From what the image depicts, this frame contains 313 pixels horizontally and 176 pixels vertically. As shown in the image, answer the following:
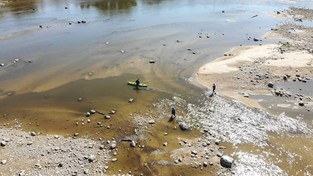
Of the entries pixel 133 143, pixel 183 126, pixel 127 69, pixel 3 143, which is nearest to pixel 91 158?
pixel 133 143

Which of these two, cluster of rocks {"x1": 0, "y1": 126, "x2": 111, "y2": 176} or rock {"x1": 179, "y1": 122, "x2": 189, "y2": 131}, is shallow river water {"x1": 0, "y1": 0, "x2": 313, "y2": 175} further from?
cluster of rocks {"x1": 0, "y1": 126, "x2": 111, "y2": 176}

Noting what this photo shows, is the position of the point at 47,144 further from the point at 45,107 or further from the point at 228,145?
the point at 228,145

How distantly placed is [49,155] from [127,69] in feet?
55.8

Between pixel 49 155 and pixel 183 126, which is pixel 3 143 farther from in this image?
pixel 183 126

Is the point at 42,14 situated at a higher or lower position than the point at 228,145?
higher

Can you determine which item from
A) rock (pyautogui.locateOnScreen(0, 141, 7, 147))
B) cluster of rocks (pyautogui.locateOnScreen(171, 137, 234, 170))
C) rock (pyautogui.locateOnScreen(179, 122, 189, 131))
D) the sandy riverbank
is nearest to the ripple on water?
rock (pyautogui.locateOnScreen(179, 122, 189, 131))

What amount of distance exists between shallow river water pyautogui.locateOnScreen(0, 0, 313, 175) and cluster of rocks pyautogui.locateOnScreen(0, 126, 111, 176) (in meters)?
1.70

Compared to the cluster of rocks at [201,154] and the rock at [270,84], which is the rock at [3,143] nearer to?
the cluster of rocks at [201,154]

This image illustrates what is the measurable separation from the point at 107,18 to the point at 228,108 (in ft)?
125

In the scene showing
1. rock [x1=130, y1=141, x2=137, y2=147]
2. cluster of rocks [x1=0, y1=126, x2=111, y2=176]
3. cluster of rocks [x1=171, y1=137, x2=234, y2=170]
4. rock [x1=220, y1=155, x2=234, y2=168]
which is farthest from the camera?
rock [x1=130, y1=141, x2=137, y2=147]

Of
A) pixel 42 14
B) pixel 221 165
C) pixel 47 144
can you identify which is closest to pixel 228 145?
pixel 221 165

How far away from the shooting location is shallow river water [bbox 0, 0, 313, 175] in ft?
81.2

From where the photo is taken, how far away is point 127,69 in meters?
36.3

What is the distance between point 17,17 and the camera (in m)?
59.0
